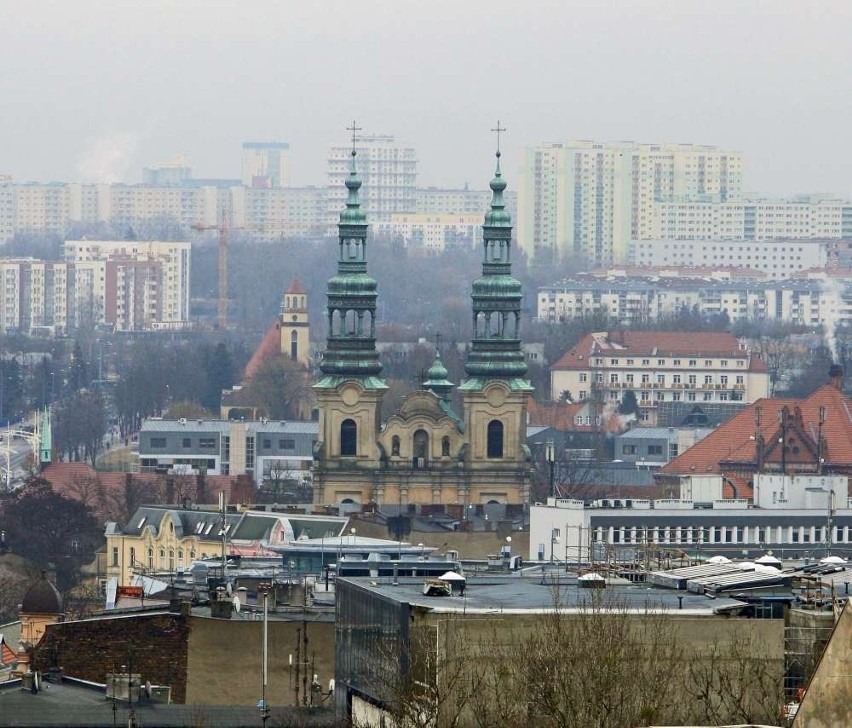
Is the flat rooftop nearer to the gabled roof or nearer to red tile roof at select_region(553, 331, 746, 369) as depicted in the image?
the gabled roof

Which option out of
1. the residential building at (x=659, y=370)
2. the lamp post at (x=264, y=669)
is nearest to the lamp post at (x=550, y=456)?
the residential building at (x=659, y=370)

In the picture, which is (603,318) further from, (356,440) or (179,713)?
(179,713)

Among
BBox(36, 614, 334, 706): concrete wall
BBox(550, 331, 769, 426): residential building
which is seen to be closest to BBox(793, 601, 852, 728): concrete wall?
BBox(36, 614, 334, 706): concrete wall

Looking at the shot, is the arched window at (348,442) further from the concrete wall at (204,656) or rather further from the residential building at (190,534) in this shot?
the concrete wall at (204,656)

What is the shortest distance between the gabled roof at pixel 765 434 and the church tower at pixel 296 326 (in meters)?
60.1

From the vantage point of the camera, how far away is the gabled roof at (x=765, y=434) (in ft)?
332

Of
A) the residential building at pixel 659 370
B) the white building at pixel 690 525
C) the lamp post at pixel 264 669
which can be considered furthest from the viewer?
the residential building at pixel 659 370

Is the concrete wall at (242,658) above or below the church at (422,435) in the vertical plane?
below

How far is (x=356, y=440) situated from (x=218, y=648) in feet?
175

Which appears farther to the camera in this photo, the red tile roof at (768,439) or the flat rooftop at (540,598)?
the red tile roof at (768,439)

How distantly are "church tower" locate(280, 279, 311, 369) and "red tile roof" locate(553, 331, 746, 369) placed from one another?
31.7 feet

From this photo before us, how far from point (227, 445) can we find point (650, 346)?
4099 centimetres

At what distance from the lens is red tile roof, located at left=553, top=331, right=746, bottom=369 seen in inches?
6457

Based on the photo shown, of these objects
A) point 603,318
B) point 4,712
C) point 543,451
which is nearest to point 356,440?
point 543,451
